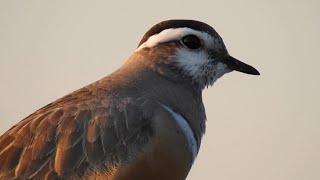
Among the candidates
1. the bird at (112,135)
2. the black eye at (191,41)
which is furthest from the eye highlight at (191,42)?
the bird at (112,135)

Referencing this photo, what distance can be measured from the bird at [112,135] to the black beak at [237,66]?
79cm

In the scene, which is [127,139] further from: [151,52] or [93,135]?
[151,52]

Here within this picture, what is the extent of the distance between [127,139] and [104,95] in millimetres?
593

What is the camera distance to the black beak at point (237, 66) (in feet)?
27.8

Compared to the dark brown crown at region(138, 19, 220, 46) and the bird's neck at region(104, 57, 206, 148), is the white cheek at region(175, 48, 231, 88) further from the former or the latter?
the dark brown crown at region(138, 19, 220, 46)

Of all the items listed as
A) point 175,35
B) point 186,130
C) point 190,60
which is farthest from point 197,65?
point 186,130

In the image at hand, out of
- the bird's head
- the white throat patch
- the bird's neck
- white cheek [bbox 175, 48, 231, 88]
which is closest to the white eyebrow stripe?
the bird's head

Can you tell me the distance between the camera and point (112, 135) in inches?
265

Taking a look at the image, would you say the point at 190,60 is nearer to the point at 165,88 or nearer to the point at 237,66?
the point at 165,88

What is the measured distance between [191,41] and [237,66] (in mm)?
754

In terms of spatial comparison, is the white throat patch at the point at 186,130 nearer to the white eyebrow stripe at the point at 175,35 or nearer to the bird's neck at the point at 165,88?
the bird's neck at the point at 165,88

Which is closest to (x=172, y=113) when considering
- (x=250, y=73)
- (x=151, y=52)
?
(x=151, y=52)

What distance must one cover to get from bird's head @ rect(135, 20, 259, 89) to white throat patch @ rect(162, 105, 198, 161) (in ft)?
3.06

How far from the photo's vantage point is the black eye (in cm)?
819
